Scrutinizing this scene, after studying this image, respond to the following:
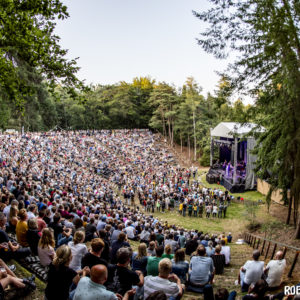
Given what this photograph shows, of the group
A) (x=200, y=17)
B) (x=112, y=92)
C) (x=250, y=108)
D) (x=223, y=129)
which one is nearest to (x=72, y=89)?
(x=200, y=17)

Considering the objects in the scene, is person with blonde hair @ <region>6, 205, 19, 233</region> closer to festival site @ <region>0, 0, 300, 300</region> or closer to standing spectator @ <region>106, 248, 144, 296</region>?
festival site @ <region>0, 0, 300, 300</region>

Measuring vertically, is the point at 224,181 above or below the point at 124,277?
below

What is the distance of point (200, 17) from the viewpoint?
21.1 feet

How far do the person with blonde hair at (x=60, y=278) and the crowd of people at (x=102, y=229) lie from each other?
0.01 m

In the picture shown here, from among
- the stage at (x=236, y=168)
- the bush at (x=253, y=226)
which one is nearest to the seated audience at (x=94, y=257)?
the bush at (x=253, y=226)

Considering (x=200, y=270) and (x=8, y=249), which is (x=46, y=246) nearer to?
(x=8, y=249)

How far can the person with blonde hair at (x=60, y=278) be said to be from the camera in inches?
112

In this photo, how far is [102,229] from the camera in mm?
5398

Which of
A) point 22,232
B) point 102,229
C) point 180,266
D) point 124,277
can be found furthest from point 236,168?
point 124,277

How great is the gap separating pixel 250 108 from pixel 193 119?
97.7ft

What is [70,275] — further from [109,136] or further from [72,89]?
[109,136]

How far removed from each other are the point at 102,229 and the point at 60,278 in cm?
256

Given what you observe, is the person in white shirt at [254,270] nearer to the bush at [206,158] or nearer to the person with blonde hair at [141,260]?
the person with blonde hair at [141,260]

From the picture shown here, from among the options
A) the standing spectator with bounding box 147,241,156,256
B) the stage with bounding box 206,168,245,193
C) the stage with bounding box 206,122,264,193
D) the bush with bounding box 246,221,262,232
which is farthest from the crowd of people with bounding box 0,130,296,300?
the bush with bounding box 246,221,262,232
